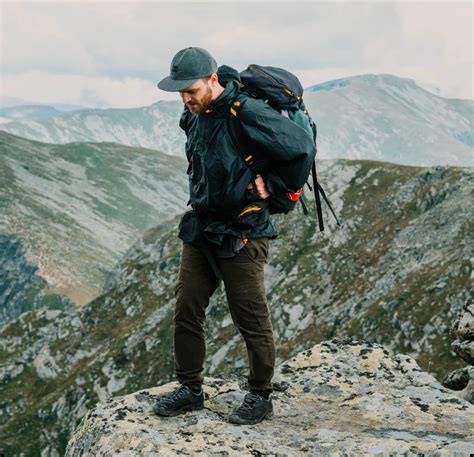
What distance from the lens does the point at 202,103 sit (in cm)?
729

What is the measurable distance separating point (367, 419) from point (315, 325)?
39636 millimetres

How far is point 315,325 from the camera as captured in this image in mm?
47125

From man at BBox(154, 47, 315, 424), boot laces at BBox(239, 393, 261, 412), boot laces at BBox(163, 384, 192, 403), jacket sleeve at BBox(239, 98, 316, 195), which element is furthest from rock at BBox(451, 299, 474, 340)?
boot laces at BBox(163, 384, 192, 403)

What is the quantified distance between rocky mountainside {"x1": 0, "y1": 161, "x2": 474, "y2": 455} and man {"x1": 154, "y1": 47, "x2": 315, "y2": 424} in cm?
2432

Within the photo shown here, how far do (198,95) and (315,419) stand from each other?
5263 millimetres

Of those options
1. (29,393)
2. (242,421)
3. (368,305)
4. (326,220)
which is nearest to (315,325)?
(368,305)

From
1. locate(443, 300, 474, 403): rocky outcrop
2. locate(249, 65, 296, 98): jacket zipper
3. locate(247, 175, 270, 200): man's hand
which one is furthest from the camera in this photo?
locate(443, 300, 474, 403): rocky outcrop

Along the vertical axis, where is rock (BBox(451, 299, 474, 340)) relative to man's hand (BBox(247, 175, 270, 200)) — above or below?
below

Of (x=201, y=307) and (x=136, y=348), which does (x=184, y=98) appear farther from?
(x=136, y=348)

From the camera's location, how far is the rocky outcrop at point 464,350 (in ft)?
36.6

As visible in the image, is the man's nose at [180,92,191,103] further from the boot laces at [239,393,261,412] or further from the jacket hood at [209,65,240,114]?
the boot laces at [239,393,261,412]

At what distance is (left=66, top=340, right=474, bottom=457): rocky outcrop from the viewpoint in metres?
7.03

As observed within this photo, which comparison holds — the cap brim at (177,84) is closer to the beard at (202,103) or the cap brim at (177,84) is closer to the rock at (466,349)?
the beard at (202,103)

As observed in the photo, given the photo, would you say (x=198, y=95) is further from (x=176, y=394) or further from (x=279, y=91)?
(x=176, y=394)
